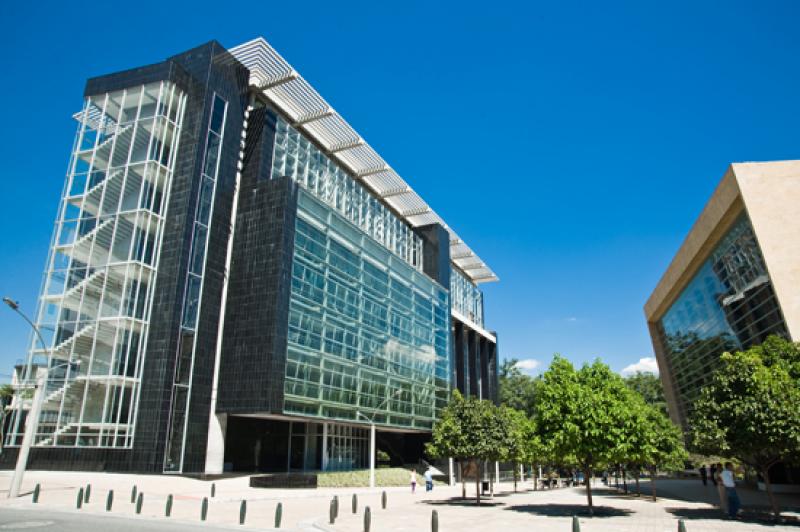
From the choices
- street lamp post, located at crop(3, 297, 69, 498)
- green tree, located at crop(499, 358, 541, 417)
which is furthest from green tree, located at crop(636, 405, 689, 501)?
green tree, located at crop(499, 358, 541, 417)

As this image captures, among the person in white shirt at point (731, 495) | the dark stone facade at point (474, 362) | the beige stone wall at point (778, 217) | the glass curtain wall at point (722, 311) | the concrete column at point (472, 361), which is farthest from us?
the concrete column at point (472, 361)

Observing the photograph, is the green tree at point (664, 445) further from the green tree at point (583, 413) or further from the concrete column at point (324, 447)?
the concrete column at point (324, 447)

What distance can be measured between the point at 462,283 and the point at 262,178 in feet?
140

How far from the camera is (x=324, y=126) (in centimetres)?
4659

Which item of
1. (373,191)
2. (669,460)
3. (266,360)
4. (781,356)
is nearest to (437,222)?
(373,191)

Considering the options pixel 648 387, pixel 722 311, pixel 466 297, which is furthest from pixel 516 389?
pixel 722 311

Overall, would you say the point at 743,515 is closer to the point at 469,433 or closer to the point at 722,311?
the point at 469,433

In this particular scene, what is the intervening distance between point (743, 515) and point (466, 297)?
186ft

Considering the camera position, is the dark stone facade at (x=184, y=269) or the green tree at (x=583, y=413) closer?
the green tree at (x=583, y=413)

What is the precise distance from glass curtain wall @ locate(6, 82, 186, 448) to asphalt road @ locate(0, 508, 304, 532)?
50.8ft

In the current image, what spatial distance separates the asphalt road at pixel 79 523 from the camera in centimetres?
1420

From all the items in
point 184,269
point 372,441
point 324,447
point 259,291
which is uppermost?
point 184,269

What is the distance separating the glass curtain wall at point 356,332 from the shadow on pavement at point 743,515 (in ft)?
78.0

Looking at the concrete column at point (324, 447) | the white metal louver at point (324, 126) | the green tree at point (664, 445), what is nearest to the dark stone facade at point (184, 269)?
the white metal louver at point (324, 126)
